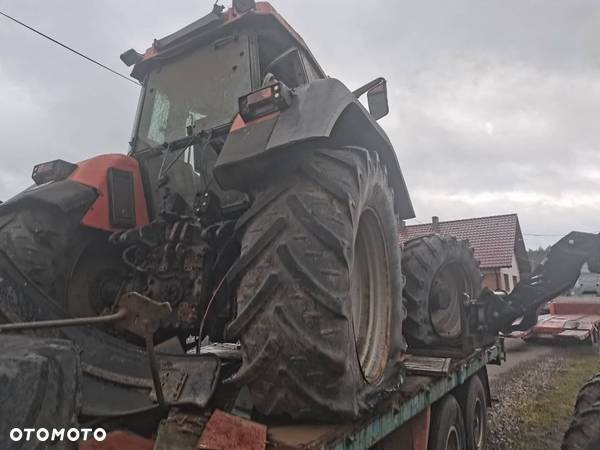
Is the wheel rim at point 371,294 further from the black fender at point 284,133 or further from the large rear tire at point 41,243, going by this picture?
the large rear tire at point 41,243

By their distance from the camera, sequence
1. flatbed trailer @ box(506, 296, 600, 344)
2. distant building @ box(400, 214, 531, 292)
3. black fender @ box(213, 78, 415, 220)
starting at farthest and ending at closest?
distant building @ box(400, 214, 531, 292) < flatbed trailer @ box(506, 296, 600, 344) < black fender @ box(213, 78, 415, 220)

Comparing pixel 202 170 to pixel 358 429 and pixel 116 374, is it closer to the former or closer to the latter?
pixel 116 374

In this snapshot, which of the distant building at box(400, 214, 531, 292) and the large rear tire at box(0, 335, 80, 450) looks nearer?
the large rear tire at box(0, 335, 80, 450)

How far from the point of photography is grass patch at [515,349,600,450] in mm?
4801

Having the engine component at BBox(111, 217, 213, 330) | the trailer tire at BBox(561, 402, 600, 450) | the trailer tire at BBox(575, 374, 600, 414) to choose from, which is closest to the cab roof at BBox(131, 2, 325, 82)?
the engine component at BBox(111, 217, 213, 330)

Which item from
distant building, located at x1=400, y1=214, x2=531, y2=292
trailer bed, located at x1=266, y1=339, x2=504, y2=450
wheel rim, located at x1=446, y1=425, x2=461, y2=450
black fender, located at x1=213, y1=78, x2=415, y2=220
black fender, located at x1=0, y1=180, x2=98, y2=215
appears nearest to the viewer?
trailer bed, located at x1=266, y1=339, x2=504, y2=450

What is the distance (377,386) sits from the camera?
2.18 metres

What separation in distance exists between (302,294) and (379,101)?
1991mm

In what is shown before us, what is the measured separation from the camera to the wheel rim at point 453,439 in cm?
347

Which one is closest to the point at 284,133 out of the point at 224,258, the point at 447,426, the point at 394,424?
the point at 224,258

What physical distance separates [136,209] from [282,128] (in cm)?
143

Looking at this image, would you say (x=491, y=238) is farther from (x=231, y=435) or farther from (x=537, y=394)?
(x=231, y=435)

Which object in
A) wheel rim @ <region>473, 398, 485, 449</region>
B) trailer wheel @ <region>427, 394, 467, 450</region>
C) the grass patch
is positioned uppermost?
trailer wheel @ <region>427, 394, 467, 450</region>

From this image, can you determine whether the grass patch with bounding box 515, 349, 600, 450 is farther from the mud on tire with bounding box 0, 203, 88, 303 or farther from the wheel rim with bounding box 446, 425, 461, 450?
the mud on tire with bounding box 0, 203, 88, 303
